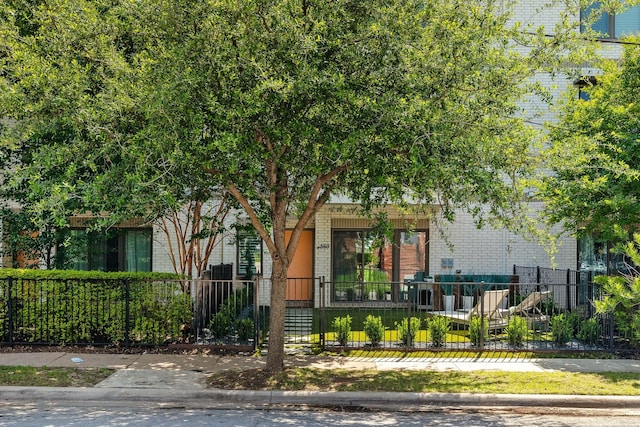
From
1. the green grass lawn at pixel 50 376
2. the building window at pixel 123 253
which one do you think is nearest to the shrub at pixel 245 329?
the green grass lawn at pixel 50 376

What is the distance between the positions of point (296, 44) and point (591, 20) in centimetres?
429

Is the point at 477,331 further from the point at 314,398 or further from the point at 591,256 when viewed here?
the point at 591,256

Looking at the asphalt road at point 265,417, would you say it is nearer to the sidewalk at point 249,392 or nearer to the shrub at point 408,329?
the sidewalk at point 249,392

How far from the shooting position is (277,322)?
10.5 metres

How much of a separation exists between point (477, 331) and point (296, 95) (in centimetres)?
638

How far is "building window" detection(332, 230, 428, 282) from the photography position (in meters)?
20.0

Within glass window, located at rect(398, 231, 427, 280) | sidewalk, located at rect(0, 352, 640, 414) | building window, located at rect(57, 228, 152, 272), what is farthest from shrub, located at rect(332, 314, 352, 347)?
building window, located at rect(57, 228, 152, 272)

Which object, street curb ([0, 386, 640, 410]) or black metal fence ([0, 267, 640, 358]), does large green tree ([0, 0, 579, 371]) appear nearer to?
street curb ([0, 386, 640, 410])

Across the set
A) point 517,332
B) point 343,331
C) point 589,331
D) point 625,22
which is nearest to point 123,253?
point 343,331

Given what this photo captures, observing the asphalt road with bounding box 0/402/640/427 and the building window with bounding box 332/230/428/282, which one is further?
the building window with bounding box 332/230/428/282

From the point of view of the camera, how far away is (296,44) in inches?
334

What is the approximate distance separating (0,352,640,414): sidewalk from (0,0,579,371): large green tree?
2.74 m

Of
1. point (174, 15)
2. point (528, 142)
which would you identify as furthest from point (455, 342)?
point (174, 15)

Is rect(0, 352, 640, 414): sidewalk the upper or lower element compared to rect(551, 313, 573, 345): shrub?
lower
